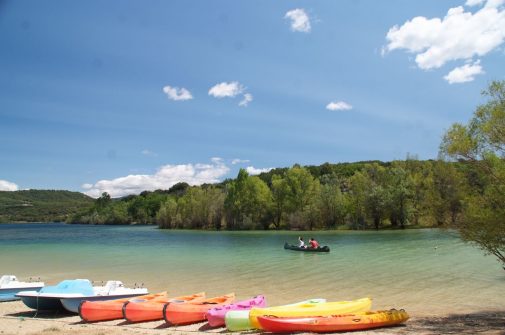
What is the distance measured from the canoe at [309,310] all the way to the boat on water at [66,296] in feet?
25.8

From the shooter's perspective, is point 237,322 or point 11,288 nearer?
point 237,322

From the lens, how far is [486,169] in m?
14.0

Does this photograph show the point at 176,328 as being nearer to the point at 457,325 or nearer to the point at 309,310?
the point at 309,310

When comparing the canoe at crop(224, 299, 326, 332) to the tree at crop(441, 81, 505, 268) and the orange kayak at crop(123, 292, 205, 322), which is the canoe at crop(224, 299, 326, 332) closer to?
the orange kayak at crop(123, 292, 205, 322)

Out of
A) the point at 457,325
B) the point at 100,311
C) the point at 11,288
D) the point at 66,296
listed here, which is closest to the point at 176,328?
the point at 100,311

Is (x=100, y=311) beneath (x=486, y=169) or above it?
beneath

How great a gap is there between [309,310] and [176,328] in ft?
15.6

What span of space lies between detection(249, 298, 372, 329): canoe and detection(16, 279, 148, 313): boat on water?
787 centimetres

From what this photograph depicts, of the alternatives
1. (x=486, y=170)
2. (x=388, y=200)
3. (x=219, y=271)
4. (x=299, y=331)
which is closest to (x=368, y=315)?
(x=299, y=331)

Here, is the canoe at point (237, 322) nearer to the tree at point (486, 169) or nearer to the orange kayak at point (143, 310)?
the orange kayak at point (143, 310)

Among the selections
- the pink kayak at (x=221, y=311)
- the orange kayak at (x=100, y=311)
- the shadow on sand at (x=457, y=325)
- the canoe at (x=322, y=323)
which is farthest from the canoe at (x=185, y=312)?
the shadow on sand at (x=457, y=325)

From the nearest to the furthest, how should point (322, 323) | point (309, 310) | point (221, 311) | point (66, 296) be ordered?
point (322, 323)
point (309, 310)
point (221, 311)
point (66, 296)

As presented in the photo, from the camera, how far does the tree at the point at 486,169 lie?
1345 cm

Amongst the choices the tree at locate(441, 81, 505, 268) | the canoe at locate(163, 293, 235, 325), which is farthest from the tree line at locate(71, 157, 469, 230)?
the canoe at locate(163, 293, 235, 325)
